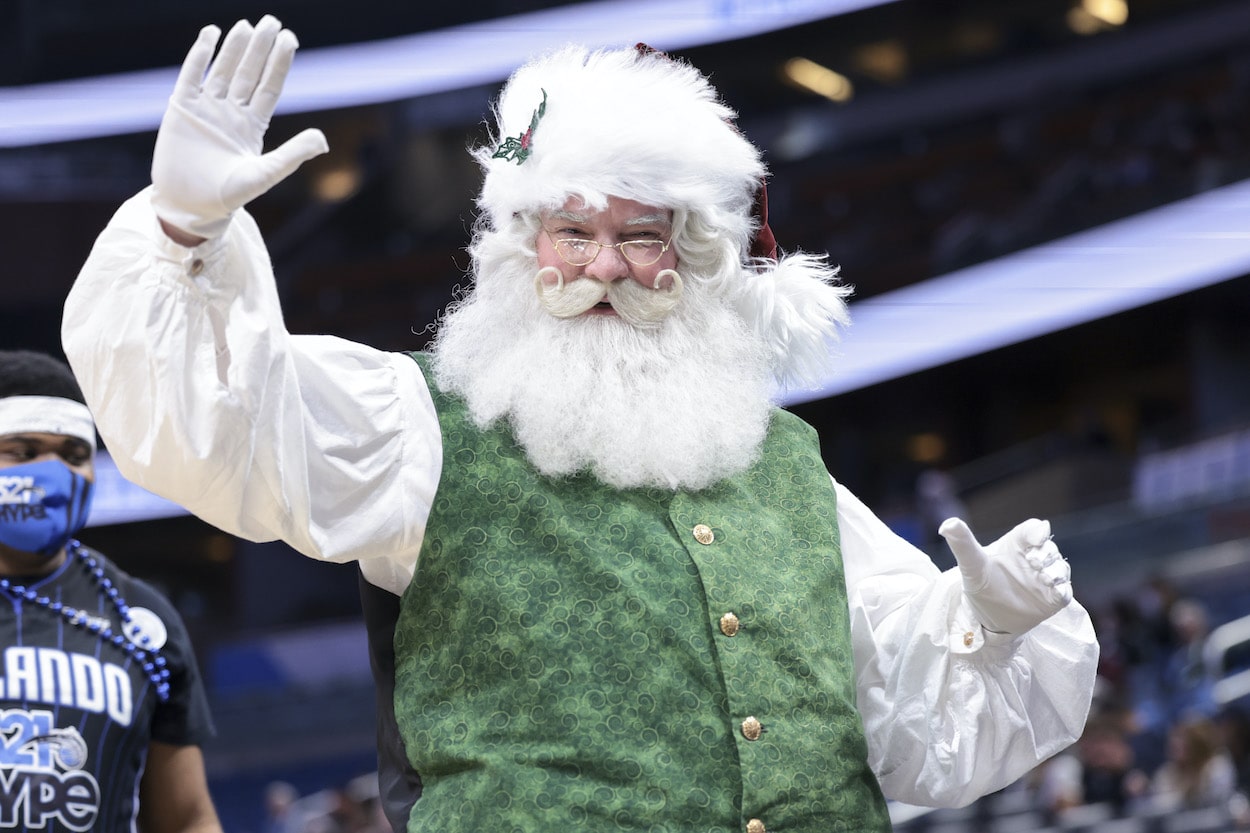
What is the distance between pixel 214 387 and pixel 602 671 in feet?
1.86

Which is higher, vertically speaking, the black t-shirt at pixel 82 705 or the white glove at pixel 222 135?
the white glove at pixel 222 135

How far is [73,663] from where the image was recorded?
264 cm

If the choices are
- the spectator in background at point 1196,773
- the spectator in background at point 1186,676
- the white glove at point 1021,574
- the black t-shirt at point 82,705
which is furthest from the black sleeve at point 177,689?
the spectator in background at point 1186,676

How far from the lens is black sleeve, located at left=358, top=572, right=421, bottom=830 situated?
6.65 ft

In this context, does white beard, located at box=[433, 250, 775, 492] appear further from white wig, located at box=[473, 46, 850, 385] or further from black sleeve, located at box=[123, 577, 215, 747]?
black sleeve, located at box=[123, 577, 215, 747]

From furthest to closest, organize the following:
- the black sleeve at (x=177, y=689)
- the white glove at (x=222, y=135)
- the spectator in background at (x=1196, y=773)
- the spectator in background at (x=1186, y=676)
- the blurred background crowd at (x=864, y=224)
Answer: the blurred background crowd at (x=864, y=224)
the spectator in background at (x=1186, y=676)
the spectator in background at (x=1196, y=773)
the black sleeve at (x=177, y=689)
the white glove at (x=222, y=135)

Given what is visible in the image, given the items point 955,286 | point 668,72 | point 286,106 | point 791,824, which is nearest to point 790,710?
point 791,824

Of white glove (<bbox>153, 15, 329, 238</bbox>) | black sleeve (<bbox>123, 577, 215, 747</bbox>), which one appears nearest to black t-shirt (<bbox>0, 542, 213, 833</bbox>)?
black sleeve (<bbox>123, 577, 215, 747</bbox>)

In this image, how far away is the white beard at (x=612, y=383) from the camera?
6.98 feet

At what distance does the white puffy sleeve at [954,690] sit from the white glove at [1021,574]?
0.12m

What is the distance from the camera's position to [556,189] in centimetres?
223

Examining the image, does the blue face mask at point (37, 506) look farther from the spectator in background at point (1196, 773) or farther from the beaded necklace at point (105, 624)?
the spectator in background at point (1196, 773)

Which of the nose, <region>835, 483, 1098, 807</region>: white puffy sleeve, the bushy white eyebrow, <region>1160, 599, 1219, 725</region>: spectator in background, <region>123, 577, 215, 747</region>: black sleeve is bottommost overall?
<region>1160, 599, 1219, 725</region>: spectator in background

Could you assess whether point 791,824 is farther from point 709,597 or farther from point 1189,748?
point 1189,748
